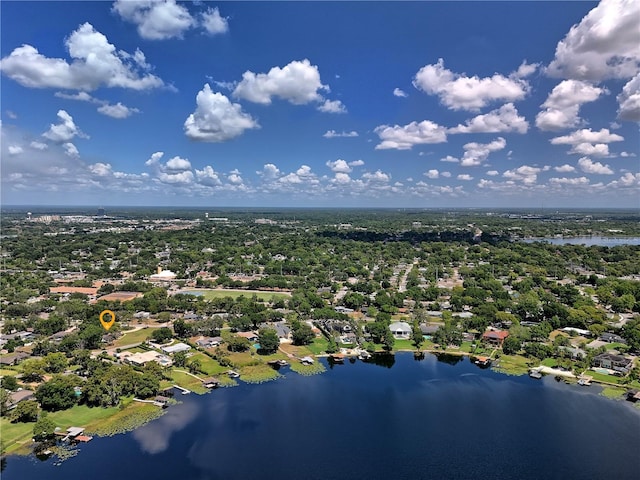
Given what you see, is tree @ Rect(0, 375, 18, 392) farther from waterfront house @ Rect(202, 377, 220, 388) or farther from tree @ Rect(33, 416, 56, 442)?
waterfront house @ Rect(202, 377, 220, 388)

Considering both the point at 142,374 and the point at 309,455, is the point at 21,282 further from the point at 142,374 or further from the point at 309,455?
the point at 309,455

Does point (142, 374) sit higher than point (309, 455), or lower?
higher

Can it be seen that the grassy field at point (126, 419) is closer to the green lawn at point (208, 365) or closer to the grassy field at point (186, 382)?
the grassy field at point (186, 382)

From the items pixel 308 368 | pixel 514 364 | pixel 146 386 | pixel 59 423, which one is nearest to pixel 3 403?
pixel 59 423

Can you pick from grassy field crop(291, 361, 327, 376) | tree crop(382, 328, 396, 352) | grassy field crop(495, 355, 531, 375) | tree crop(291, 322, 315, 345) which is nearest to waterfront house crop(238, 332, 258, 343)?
tree crop(291, 322, 315, 345)

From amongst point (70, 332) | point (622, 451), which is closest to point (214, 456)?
point (622, 451)

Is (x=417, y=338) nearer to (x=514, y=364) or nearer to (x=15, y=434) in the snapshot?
(x=514, y=364)
